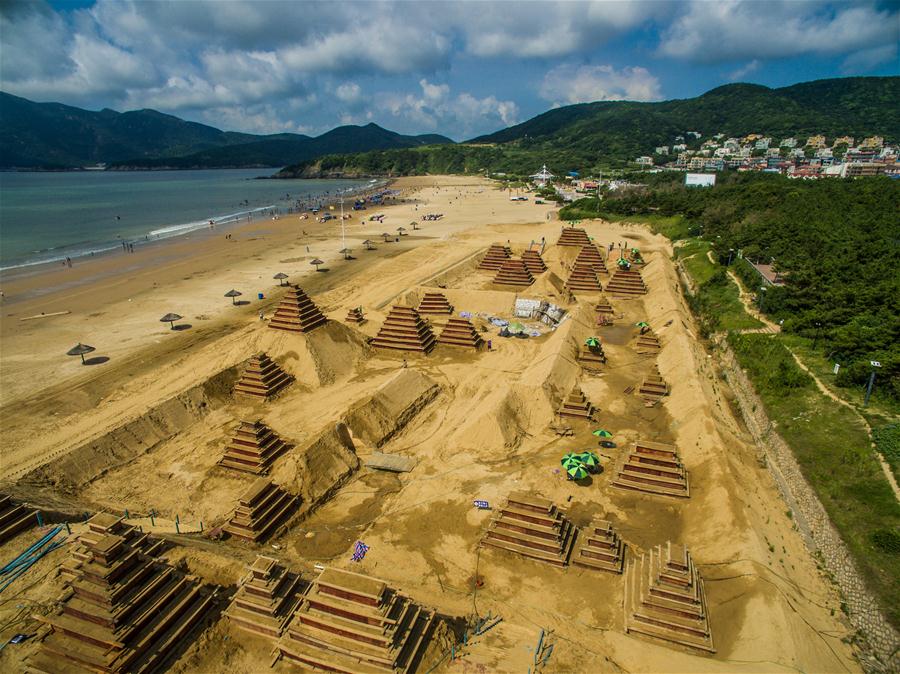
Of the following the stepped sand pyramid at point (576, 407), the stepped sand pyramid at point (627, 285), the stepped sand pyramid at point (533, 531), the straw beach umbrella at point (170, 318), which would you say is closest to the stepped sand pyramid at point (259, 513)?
the stepped sand pyramid at point (533, 531)

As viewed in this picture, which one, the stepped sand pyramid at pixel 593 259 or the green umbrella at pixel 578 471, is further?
the stepped sand pyramid at pixel 593 259

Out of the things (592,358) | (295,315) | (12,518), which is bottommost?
(592,358)

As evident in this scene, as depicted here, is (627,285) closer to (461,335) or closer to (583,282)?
(583,282)

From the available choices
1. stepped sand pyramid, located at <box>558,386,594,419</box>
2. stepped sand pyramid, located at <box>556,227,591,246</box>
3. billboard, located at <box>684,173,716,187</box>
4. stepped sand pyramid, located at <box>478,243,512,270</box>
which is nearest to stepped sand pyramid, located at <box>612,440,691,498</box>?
stepped sand pyramid, located at <box>558,386,594,419</box>

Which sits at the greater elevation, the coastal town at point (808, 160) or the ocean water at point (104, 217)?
the coastal town at point (808, 160)

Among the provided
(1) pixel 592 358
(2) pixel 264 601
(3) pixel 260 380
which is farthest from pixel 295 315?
(2) pixel 264 601

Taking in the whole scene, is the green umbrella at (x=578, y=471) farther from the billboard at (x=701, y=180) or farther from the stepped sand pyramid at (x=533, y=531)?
the billboard at (x=701, y=180)

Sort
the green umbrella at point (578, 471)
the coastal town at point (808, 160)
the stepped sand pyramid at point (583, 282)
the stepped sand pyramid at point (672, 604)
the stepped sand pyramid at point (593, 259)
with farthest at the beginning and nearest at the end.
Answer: the coastal town at point (808, 160), the stepped sand pyramid at point (593, 259), the stepped sand pyramid at point (583, 282), the green umbrella at point (578, 471), the stepped sand pyramid at point (672, 604)
